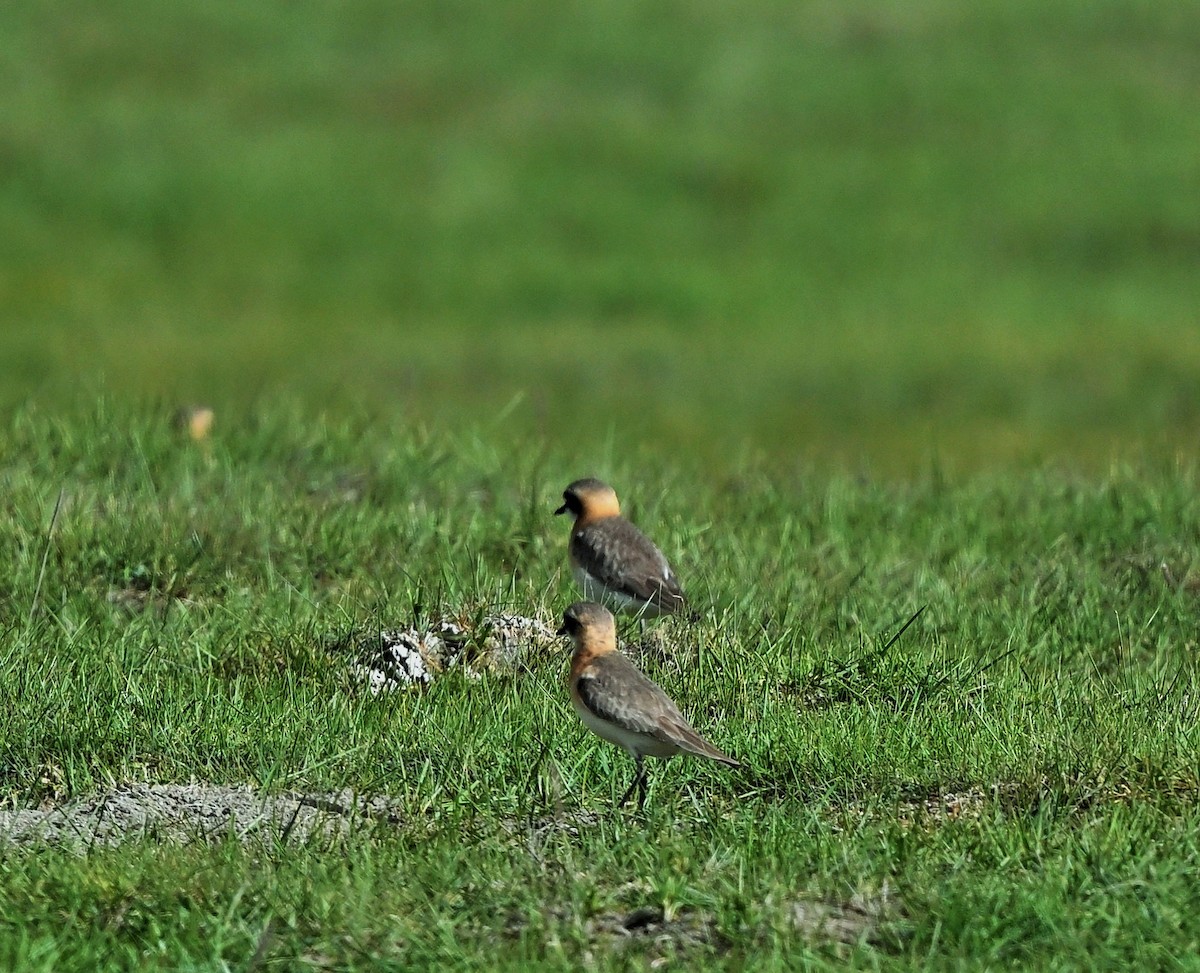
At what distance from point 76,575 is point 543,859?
3.26 metres

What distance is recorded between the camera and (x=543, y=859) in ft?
15.9

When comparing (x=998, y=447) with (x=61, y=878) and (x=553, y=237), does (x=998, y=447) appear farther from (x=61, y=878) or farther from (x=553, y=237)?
(x=61, y=878)

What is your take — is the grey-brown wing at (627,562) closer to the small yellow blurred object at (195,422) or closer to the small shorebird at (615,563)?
the small shorebird at (615,563)

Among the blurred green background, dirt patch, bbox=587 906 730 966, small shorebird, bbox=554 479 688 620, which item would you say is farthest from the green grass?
the blurred green background

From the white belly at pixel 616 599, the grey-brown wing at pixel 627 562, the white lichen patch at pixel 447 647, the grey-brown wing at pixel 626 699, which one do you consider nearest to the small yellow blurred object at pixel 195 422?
the grey-brown wing at pixel 627 562

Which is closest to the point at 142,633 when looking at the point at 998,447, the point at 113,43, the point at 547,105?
the point at 998,447

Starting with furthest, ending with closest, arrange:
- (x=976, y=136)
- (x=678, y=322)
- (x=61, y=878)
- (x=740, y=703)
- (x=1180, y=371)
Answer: (x=976, y=136) → (x=678, y=322) → (x=1180, y=371) → (x=740, y=703) → (x=61, y=878)

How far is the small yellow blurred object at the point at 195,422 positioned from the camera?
9484 millimetres

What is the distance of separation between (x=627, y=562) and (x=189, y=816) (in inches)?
91.1

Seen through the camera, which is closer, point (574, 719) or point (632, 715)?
point (632, 715)

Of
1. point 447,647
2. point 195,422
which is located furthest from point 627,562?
point 195,422

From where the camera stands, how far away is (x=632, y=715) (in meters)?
5.27

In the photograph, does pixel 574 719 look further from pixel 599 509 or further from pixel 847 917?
pixel 599 509

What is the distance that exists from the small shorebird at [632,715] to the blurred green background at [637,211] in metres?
9.13
